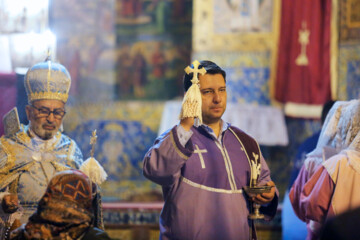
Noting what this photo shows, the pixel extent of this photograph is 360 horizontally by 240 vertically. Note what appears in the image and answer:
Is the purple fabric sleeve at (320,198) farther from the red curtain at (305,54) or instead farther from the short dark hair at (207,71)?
the red curtain at (305,54)

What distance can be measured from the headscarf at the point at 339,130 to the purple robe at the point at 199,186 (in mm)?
859

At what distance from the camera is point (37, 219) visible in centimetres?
298

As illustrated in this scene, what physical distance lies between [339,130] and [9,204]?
2.46 metres

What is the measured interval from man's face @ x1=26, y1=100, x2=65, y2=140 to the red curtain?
4.81 metres

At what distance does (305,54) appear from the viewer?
831cm

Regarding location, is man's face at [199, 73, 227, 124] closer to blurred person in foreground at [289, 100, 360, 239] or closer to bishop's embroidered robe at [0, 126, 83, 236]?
blurred person in foreground at [289, 100, 360, 239]

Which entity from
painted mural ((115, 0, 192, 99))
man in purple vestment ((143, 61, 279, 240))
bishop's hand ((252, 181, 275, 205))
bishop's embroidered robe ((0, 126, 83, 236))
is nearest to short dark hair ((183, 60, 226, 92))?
man in purple vestment ((143, 61, 279, 240))

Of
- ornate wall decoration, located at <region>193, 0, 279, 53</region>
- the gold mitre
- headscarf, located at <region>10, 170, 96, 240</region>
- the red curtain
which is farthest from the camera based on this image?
ornate wall decoration, located at <region>193, 0, 279, 53</region>

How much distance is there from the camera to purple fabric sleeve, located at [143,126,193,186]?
3.52 m

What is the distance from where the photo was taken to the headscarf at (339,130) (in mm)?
4219

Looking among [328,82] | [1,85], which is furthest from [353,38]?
[1,85]

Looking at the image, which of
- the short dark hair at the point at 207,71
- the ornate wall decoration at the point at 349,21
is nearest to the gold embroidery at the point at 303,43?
the ornate wall decoration at the point at 349,21

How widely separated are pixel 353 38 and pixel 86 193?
6.33 meters

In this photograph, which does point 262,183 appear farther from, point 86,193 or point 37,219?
point 37,219
